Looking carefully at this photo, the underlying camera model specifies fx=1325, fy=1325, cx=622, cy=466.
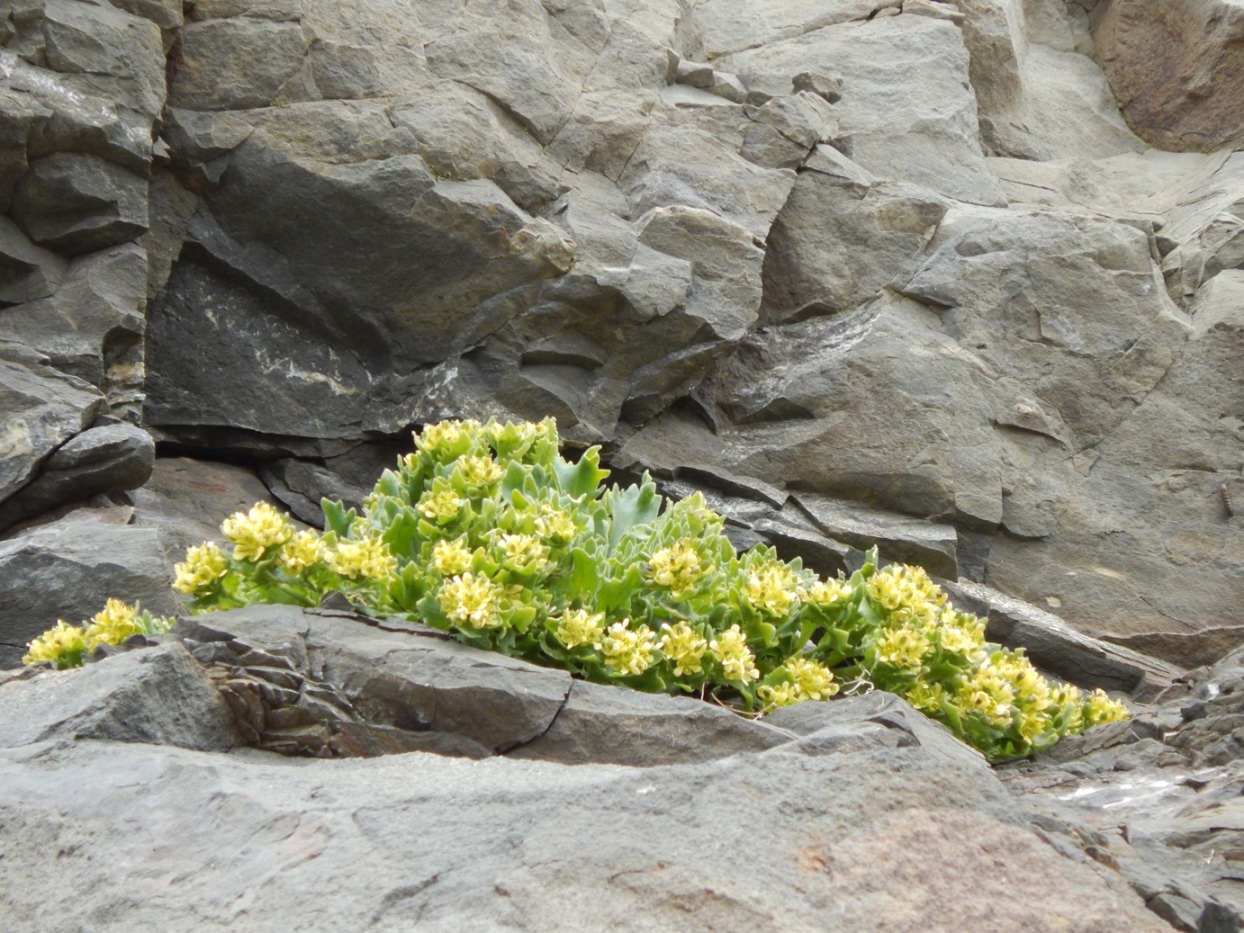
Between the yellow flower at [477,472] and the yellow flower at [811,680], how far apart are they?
1.35 metres

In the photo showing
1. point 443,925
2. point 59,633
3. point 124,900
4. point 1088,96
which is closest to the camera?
point 443,925

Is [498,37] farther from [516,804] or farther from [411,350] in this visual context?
[516,804]

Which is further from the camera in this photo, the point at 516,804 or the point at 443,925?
the point at 516,804

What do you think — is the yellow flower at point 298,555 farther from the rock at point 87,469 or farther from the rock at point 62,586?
the rock at point 87,469

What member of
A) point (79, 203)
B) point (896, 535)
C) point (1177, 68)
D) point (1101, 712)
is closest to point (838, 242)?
point (896, 535)

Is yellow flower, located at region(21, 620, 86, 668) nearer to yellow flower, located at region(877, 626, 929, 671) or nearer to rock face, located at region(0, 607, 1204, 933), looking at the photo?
rock face, located at region(0, 607, 1204, 933)

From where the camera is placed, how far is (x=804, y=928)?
104 inches

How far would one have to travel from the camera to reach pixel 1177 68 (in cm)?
1266

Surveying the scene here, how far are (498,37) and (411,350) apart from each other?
246cm

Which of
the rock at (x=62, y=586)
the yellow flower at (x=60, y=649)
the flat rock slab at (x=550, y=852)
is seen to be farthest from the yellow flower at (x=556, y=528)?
the rock at (x=62, y=586)

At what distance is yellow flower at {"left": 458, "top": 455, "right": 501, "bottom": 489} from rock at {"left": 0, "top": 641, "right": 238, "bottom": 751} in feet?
4.81

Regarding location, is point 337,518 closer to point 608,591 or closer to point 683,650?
point 608,591

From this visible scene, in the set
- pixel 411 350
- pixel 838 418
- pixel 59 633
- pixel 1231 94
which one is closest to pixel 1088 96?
pixel 1231 94

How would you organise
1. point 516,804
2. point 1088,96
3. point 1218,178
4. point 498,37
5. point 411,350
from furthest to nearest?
1. point 1088,96
2. point 1218,178
3. point 498,37
4. point 411,350
5. point 516,804
